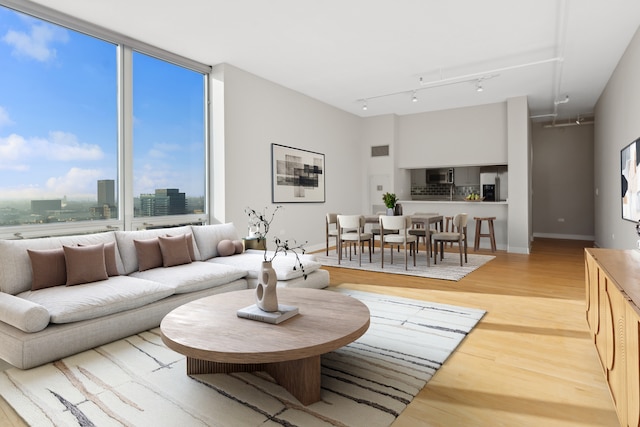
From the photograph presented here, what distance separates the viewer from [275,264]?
4277mm

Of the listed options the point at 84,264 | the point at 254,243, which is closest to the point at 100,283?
the point at 84,264

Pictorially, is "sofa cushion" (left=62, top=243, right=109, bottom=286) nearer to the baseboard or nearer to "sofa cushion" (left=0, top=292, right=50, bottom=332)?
"sofa cushion" (left=0, top=292, right=50, bottom=332)

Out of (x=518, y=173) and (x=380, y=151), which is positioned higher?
(x=380, y=151)

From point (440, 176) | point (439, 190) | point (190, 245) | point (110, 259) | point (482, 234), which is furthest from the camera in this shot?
point (439, 190)

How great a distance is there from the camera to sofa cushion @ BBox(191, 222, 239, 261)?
4.65 m

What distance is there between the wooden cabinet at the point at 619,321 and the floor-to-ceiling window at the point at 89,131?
4.79 meters

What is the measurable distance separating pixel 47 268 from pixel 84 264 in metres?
0.26

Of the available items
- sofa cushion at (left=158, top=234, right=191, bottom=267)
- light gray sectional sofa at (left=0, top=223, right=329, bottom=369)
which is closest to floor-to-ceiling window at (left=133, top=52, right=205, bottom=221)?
light gray sectional sofa at (left=0, top=223, right=329, bottom=369)

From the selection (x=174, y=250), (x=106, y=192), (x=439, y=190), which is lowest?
(x=174, y=250)

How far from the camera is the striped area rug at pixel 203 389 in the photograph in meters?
1.96

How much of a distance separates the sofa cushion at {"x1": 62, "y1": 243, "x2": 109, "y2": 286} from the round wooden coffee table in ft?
4.08

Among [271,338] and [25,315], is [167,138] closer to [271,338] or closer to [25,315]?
[25,315]

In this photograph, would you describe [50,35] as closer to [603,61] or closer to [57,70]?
[57,70]

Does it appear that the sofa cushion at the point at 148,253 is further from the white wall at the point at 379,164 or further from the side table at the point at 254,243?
the white wall at the point at 379,164
